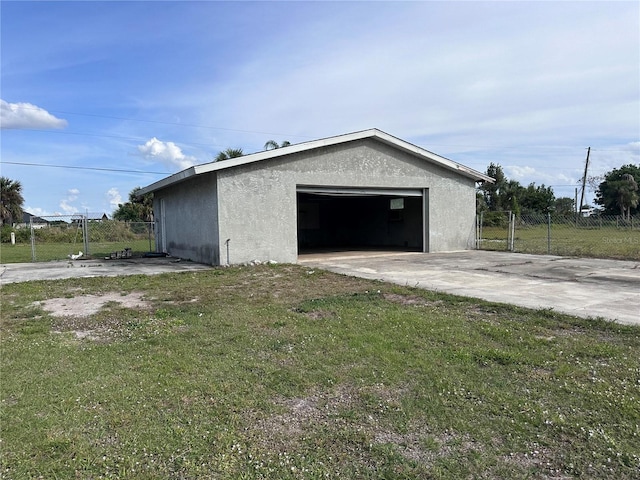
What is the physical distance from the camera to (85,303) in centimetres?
781

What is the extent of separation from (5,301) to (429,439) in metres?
8.13

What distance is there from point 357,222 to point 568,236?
11.5 m

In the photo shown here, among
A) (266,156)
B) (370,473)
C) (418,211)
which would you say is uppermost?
(266,156)

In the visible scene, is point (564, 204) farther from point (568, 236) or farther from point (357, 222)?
point (357, 222)

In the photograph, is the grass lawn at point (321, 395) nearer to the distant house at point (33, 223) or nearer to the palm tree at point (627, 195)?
the distant house at point (33, 223)

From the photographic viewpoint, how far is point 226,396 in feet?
11.8

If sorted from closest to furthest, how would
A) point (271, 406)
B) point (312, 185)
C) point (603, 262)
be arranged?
point (271, 406) < point (603, 262) < point (312, 185)

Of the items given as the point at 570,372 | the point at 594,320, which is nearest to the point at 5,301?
the point at 570,372

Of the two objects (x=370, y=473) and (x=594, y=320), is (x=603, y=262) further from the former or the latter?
(x=370, y=473)

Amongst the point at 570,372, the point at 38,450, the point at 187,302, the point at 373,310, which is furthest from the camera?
the point at 187,302

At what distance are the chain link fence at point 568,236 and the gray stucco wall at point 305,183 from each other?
217 cm

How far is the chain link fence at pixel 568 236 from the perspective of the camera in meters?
15.8

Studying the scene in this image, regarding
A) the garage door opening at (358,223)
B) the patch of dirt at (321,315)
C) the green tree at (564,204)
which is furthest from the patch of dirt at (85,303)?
the green tree at (564,204)

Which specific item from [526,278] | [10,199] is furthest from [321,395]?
[10,199]
